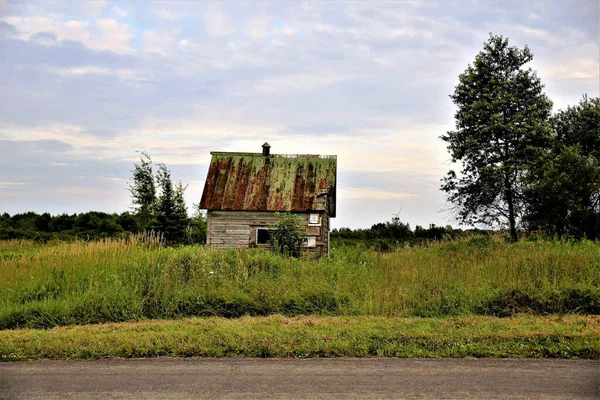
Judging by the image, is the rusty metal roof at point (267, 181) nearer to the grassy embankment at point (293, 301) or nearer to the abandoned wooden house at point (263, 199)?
the abandoned wooden house at point (263, 199)

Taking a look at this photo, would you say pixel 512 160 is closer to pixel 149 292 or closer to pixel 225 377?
pixel 149 292

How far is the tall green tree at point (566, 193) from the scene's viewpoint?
26.3 meters

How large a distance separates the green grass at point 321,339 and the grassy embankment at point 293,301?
→ 0.03m

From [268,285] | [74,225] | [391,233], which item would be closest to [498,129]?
[391,233]

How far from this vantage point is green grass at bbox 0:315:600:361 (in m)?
8.34

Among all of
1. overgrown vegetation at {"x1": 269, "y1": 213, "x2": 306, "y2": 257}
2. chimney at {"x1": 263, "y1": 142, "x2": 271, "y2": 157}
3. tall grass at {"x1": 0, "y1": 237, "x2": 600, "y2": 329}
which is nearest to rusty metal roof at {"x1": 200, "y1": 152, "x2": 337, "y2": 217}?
chimney at {"x1": 263, "y1": 142, "x2": 271, "y2": 157}

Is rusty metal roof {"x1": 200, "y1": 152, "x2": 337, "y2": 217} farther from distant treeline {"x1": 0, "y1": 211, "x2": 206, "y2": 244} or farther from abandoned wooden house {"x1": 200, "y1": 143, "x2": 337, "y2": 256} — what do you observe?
distant treeline {"x1": 0, "y1": 211, "x2": 206, "y2": 244}

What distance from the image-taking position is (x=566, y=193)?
86.7 ft

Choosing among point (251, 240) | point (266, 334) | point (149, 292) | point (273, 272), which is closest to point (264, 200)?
Result: point (251, 240)

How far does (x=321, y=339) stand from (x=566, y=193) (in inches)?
859

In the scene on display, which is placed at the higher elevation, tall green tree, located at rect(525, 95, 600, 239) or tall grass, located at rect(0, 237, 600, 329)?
tall green tree, located at rect(525, 95, 600, 239)

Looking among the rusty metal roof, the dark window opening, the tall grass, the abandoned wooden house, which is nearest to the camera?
the tall grass

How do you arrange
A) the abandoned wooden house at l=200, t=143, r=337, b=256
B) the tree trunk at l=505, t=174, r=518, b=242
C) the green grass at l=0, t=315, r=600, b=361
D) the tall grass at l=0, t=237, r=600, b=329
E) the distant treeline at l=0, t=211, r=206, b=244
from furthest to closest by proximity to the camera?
1. the distant treeline at l=0, t=211, r=206, b=244
2. the tree trunk at l=505, t=174, r=518, b=242
3. the abandoned wooden house at l=200, t=143, r=337, b=256
4. the tall grass at l=0, t=237, r=600, b=329
5. the green grass at l=0, t=315, r=600, b=361

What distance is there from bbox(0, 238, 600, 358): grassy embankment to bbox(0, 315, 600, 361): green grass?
3cm
